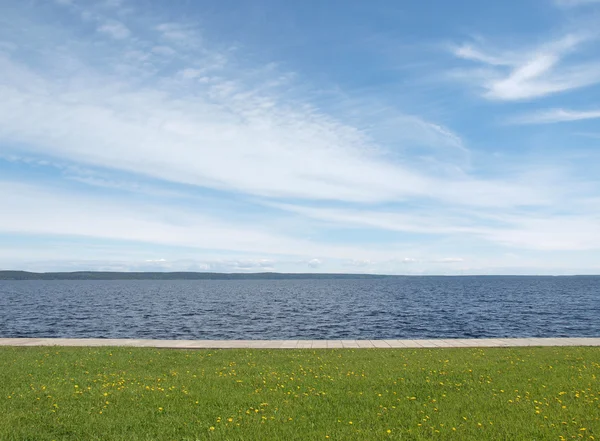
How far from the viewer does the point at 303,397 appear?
419 inches

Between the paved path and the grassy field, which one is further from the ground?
the grassy field

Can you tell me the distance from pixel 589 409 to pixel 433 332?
28825mm

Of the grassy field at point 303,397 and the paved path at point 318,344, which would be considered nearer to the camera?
the grassy field at point 303,397

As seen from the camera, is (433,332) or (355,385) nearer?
(355,385)

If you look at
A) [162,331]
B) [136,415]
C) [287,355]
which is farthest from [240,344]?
[162,331]

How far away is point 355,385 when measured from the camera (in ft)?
38.3

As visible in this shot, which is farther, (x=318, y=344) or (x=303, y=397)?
(x=318, y=344)

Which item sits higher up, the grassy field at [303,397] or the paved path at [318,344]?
the grassy field at [303,397]

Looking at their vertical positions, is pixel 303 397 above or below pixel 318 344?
above

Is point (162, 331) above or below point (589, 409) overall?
below

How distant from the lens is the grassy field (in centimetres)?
855

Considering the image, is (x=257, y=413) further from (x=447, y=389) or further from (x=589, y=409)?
(x=589, y=409)

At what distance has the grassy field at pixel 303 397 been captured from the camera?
8.55 m

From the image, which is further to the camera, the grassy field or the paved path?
the paved path
